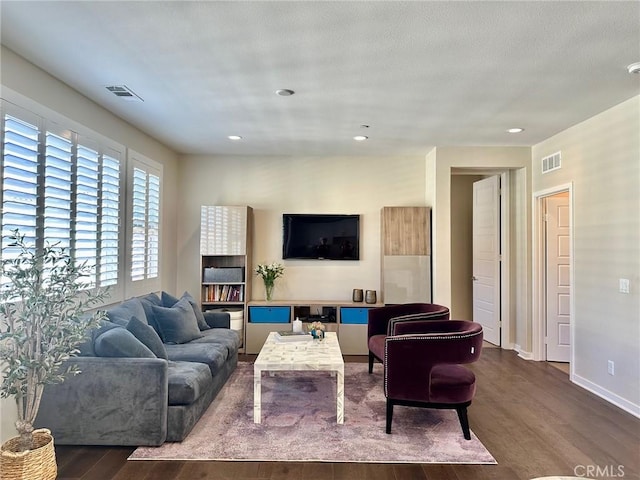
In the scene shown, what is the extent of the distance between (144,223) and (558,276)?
5.19 meters

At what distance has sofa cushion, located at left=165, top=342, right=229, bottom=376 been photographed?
342 centimetres

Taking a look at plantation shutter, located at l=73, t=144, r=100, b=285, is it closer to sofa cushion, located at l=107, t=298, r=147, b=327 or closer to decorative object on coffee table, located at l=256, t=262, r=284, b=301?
sofa cushion, located at l=107, t=298, r=147, b=327

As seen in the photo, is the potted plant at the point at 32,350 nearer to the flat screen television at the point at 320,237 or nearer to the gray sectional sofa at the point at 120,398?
the gray sectional sofa at the point at 120,398

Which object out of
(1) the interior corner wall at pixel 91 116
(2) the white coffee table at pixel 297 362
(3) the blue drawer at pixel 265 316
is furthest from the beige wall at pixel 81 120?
(2) the white coffee table at pixel 297 362

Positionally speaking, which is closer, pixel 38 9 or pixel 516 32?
pixel 38 9

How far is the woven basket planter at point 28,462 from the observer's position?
6.73 ft

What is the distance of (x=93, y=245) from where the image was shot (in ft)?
11.6

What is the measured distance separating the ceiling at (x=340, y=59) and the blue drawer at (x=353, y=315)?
232 centimetres

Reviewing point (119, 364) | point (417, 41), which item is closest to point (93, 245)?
point (119, 364)

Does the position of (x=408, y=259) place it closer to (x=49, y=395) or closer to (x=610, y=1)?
(x=610, y=1)

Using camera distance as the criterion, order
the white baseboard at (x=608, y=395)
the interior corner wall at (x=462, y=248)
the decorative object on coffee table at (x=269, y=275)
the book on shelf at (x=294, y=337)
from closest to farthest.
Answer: the white baseboard at (x=608, y=395)
the book on shelf at (x=294, y=337)
the decorative object on coffee table at (x=269, y=275)
the interior corner wall at (x=462, y=248)

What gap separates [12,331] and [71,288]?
349 mm

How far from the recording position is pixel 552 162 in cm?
468

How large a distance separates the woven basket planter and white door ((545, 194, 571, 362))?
5.27m
